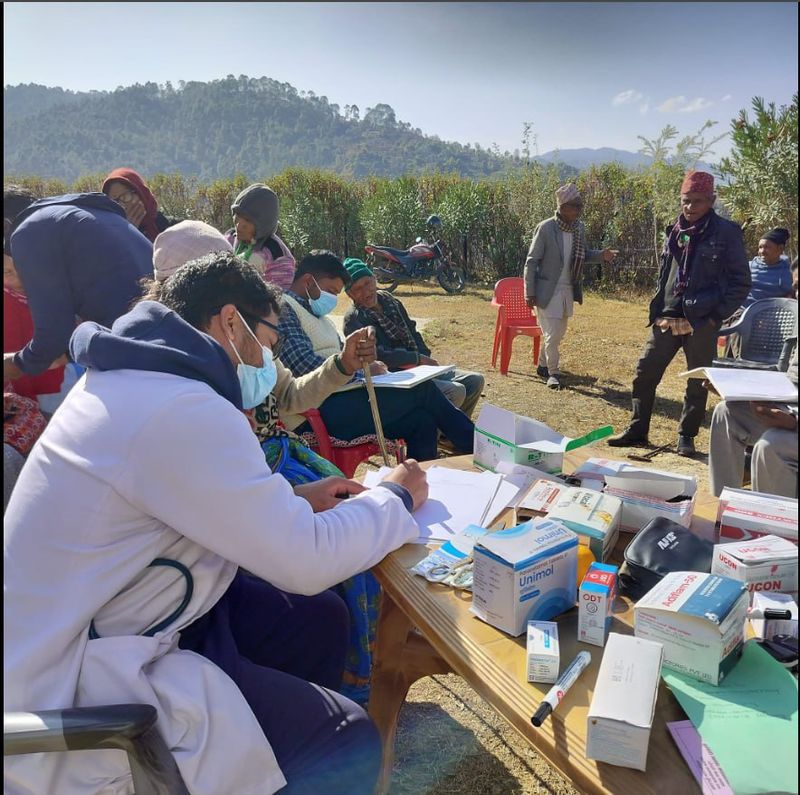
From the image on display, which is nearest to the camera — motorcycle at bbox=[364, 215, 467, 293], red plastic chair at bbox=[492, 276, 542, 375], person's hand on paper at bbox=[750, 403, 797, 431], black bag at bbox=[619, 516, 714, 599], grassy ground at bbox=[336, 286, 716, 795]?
black bag at bbox=[619, 516, 714, 599]

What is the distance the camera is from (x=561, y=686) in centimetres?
93

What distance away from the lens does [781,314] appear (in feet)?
11.5

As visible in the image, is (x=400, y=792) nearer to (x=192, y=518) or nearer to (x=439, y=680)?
(x=439, y=680)

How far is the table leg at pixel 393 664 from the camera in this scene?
63.8 inches

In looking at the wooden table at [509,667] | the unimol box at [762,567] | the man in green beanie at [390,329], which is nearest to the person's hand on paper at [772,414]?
the wooden table at [509,667]

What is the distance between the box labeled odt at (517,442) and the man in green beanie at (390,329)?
1.53m

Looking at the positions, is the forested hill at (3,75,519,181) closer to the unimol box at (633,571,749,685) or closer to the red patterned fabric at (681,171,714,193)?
the red patterned fabric at (681,171,714,193)

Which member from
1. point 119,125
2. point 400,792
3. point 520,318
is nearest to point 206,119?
point 119,125

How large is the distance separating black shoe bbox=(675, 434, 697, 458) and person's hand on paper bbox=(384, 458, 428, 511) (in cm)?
314

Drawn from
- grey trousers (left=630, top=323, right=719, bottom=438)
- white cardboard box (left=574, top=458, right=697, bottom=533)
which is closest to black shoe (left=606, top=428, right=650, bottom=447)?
grey trousers (left=630, top=323, right=719, bottom=438)

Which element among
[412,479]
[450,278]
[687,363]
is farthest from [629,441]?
[450,278]

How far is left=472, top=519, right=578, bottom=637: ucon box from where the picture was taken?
3.48 ft

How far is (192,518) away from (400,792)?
1.22m

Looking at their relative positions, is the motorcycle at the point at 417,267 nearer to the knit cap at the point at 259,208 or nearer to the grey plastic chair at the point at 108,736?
the knit cap at the point at 259,208
